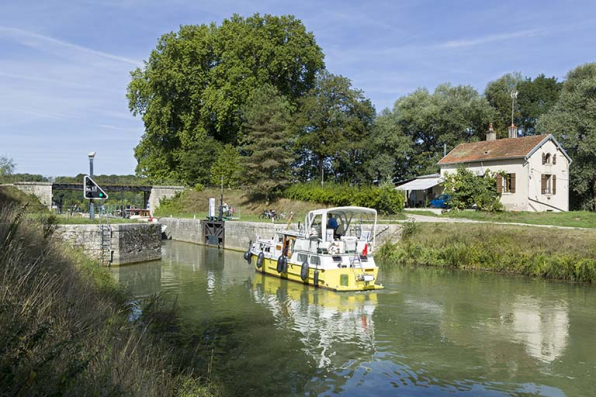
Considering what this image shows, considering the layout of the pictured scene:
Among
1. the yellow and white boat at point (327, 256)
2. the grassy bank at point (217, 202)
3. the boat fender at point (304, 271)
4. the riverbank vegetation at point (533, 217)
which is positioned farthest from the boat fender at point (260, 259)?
the grassy bank at point (217, 202)

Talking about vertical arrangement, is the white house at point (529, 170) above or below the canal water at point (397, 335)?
above

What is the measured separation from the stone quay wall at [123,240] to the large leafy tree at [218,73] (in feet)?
74.4

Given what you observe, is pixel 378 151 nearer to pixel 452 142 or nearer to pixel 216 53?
pixel 452 142

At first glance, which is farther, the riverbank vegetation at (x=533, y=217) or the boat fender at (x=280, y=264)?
the riverbank vegetation at (x=533, y=217)

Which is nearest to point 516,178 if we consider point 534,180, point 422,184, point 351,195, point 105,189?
point 534,180

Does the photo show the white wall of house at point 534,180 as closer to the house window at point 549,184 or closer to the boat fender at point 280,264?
the house window at point 549,184

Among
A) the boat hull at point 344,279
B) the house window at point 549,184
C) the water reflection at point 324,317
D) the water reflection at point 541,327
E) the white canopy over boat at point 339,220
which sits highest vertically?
the house window at point 549,184

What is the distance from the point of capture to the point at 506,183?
36406 mm

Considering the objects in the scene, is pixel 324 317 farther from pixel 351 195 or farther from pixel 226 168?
pixel 226 168

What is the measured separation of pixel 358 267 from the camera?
62.7 feet

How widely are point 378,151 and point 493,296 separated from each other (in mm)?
30908

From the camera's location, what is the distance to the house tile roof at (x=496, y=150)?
35844mm

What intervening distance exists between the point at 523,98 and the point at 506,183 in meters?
20.7

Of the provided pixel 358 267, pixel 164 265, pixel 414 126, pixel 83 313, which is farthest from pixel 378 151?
pixel 83 313
